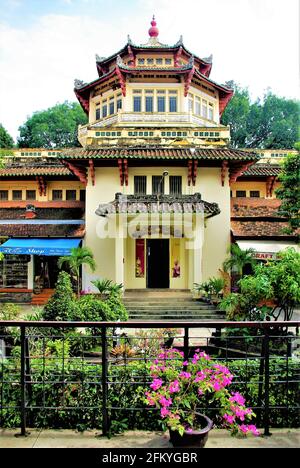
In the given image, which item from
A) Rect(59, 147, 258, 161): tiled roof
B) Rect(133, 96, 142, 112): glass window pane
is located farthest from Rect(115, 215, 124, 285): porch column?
Rect(133, 96, 142, 112): glass window pane

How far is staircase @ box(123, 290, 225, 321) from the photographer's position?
12.9m

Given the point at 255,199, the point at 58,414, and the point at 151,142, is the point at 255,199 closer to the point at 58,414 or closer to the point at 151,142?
the point at 151,142

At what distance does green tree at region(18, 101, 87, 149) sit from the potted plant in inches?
1302

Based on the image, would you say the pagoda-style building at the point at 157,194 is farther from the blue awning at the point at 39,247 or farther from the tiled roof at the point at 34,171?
the tiled roof at the point at 34,171

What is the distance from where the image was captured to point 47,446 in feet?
10.7

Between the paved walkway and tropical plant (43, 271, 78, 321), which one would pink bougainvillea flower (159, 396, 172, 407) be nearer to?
the paved walkway

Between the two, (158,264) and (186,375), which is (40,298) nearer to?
(158,264)

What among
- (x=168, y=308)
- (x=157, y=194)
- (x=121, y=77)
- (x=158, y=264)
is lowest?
(x=168, y=308)

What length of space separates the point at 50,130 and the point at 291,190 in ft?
91.5

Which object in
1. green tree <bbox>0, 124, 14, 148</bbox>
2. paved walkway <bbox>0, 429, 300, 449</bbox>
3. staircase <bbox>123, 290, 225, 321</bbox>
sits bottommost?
staircase <bbox>123, 290, 225, 321</bbox>

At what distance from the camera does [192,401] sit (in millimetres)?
3250

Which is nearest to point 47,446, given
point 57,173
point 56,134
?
point 57,173

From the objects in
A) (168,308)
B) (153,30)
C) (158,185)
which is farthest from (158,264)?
(153,30)
